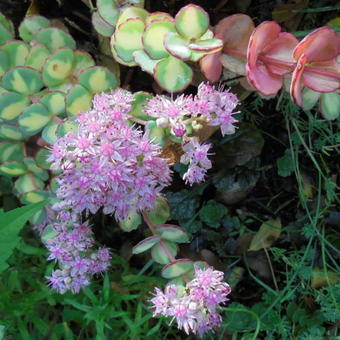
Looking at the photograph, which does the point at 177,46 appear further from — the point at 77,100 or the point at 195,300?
the point at 195,300

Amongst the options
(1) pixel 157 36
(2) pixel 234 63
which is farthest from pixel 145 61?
(2) pixel 234 63

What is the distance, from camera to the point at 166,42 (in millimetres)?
836

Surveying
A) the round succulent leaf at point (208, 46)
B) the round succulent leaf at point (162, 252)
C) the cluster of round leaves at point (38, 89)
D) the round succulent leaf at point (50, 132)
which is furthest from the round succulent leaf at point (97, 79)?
the round succulent leaf at point (162, 252)

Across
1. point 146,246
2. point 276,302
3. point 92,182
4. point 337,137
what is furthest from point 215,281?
point 337,137

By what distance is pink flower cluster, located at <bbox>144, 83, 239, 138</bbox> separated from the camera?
831 mm

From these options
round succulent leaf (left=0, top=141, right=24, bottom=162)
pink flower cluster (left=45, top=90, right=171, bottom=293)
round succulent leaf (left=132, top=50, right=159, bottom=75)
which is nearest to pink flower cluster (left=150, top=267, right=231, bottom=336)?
pink flower cluster (left=45, top=90, right=171, bottom=293)

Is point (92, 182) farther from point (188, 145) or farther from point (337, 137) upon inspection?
point (337, 137)

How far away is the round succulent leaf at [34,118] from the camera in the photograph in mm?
→ 979

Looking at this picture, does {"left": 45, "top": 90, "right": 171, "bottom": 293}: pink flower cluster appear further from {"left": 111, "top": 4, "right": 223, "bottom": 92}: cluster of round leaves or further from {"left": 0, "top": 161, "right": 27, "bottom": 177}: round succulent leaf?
{"left": 0, "top": 161, "right": 27, "bottom": 177}: round succulent leaf

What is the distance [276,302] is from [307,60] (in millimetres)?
590

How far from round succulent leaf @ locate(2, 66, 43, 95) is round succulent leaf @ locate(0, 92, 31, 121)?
14mm

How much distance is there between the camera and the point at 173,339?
124cm

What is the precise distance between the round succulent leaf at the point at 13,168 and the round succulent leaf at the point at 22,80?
0.16 m

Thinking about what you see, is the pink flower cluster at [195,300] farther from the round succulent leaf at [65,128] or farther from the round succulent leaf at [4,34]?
the round succulent leaf at [4,34]
